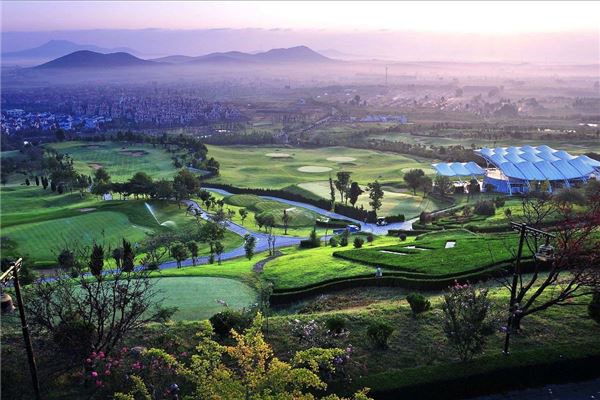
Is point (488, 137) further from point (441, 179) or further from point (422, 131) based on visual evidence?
point (441, 179)

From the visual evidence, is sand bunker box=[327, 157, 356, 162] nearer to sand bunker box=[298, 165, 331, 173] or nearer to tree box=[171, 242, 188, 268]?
sand bunker box=[298, 165, 331, 173]

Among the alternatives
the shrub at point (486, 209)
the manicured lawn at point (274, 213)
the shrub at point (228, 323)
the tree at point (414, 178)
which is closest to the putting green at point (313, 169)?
the manicured lawn at point (274, 213)

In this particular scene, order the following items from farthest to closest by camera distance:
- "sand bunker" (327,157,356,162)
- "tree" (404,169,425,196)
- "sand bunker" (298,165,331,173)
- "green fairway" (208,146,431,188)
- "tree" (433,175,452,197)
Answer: "sand bunker" (327,157,356,162) < "sand bunker" (298,165,331,173) < "green fairway" (208,146,431,188) < "tree" (404,169,425,196) < "tree" (433,175,452,197)

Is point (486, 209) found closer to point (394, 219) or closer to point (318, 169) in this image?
point (394, 219)

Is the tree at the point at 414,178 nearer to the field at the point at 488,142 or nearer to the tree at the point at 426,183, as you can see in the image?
the tree at the point at 426,183

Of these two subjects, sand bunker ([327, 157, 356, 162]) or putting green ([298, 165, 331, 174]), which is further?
sand bunker ([327, 157, 356, 162])

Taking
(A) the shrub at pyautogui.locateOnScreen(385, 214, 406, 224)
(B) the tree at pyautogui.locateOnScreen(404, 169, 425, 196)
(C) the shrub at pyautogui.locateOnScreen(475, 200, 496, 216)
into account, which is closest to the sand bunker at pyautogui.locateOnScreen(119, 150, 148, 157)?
(B) the tree at pyautogui.locateOnScreen(404, 169, 425, 196)

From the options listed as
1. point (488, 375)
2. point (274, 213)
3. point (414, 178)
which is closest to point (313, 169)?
point (414, 178)
